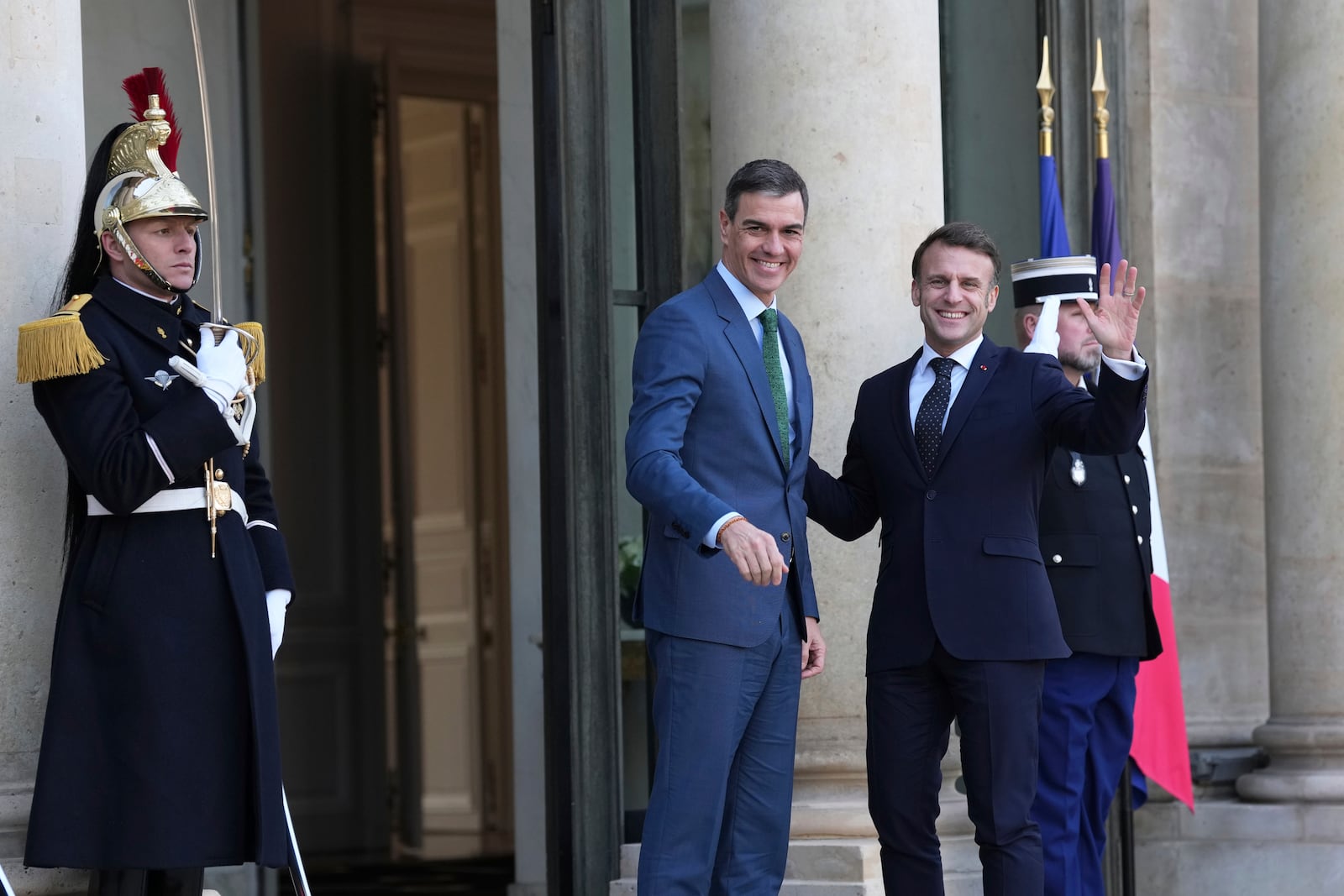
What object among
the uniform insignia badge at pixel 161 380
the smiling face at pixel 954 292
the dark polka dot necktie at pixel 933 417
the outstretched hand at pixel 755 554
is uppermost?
the smiling face at pixel 954 292

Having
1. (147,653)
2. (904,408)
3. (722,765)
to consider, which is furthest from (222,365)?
(904,408)

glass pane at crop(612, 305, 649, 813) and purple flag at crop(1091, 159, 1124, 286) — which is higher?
purple flag at crop(1091, 159, 1124, 286)

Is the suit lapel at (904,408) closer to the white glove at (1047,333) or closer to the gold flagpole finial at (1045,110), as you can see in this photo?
the white glove at (1047,333)

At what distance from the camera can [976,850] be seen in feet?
17.5

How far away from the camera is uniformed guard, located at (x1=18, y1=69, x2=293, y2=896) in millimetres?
3600

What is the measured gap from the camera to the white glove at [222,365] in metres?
3.71

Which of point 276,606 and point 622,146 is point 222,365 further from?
point 622,146

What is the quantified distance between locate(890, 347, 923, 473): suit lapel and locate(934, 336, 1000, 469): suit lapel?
2.3 inches

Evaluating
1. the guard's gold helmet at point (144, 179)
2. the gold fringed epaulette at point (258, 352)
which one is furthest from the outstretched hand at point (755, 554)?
the guard's gold helmet at point (144, 179)

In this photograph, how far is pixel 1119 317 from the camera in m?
4.16

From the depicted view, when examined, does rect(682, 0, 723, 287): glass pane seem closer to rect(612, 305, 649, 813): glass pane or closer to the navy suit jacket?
rect(612, 305, 649, 813): glass pane

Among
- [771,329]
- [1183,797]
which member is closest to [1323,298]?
[1183,797]

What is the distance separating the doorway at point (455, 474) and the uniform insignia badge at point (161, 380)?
A: 5.53 meters

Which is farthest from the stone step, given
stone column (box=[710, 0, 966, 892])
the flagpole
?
the flagpole
